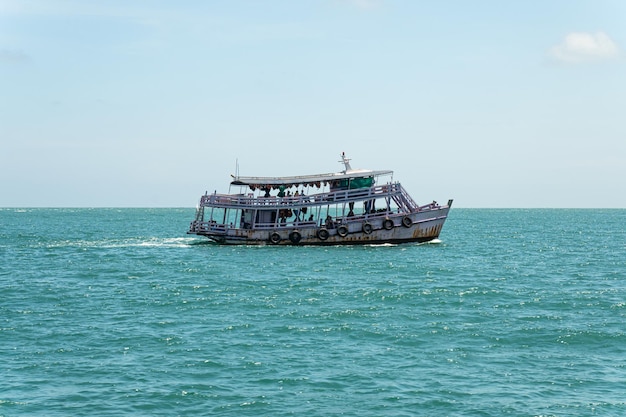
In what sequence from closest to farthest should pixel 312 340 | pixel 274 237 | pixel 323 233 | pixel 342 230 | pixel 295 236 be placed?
pixel 312 340, pixel 342 230, pixel 323 233, pixel 295 236, pixel 274 237

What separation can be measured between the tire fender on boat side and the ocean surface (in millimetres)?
6131

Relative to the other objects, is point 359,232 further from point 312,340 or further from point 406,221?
point 312,340

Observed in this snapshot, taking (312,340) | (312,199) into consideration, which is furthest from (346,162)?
(312,340)

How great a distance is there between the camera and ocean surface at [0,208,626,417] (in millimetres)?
18438

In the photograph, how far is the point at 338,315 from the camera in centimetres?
2812

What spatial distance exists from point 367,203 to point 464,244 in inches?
659

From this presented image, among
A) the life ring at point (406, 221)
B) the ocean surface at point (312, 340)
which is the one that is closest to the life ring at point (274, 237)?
the ocean surface at point (312, 340)

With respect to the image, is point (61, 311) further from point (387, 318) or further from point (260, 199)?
point (260, 199)

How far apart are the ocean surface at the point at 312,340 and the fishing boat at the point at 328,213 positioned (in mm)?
6311

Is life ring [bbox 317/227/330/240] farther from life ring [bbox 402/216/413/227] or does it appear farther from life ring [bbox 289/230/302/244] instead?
life ring [bbox 402/216/413/227]

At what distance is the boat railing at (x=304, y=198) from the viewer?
165 feet

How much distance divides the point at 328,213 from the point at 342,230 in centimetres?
164

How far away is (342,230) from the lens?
50.5m

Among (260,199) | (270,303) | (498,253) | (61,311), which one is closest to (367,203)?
(260,199)
